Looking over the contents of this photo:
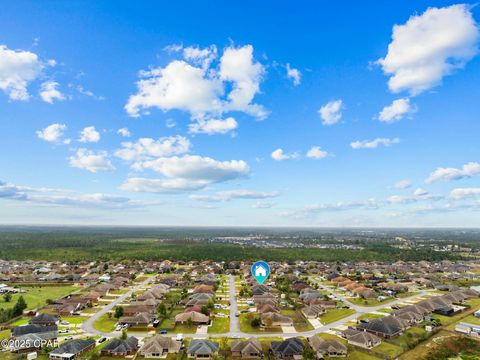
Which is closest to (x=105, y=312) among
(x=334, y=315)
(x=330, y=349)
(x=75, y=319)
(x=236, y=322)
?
(x=75, y=319)

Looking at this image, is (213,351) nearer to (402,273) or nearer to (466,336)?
(466,336)

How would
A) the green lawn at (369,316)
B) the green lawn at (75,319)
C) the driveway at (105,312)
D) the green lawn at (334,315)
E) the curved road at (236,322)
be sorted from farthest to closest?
the green lawn at (369,316)
the green lawn at (334,315)
the green lawn at (75,319)
the driveway at (105,312)
the curved road at (236,322)

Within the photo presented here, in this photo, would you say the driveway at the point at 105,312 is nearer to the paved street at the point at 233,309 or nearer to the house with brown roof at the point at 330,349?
the paved street at the point at 233,309

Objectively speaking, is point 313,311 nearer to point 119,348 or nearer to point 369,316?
point 369,316

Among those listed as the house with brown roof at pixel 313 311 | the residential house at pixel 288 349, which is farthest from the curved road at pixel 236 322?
the residential house at pixel 288 349

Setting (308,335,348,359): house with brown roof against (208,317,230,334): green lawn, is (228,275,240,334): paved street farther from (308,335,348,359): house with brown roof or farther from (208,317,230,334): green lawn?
(308,335,348,359): house with brown roof

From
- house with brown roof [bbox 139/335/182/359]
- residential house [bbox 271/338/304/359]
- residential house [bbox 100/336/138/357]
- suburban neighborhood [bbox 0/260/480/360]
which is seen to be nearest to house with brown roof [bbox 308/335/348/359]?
suburban neighborhood [bbox 0/260/480/360]
